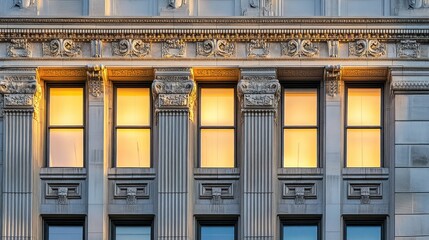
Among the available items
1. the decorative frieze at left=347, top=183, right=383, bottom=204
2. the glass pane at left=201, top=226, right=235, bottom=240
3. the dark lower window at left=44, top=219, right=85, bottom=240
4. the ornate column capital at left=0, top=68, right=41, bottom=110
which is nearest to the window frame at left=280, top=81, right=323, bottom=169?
the decorative frieze at left=347, top=183, right=383, bottom=204

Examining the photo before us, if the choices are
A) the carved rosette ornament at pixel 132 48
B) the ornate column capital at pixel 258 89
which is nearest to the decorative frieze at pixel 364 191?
the ornate column capital at pixel 258 89

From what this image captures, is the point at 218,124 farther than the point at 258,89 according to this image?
Yes

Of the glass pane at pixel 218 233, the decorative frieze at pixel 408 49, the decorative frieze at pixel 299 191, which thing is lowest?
the glass pane at pixel 218 233

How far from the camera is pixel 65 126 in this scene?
4238 cm

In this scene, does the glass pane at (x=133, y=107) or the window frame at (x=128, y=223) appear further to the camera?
the glass pane at (x=133, y=107)

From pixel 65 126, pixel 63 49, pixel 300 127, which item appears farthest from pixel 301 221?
pixel 63 49

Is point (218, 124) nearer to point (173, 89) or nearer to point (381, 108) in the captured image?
point (173, 89)

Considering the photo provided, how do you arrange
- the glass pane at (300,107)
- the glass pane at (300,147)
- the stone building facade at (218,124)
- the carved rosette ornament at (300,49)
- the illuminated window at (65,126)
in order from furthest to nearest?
the glass pane at (300,107), the illuminated window at (65,126), the glass pane at (300,147), the carved rosette ornament at (300,49), the stone building facade at (218,124)

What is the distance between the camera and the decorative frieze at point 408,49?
4169cm

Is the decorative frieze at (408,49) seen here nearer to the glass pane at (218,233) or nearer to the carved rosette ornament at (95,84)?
the glass pane at (218,233)

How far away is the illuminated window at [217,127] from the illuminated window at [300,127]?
149 cm

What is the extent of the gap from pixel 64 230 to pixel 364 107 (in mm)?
8923

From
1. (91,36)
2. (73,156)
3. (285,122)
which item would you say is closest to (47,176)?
(73,156)

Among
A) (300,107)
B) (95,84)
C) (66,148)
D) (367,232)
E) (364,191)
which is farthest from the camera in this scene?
(300,107)
